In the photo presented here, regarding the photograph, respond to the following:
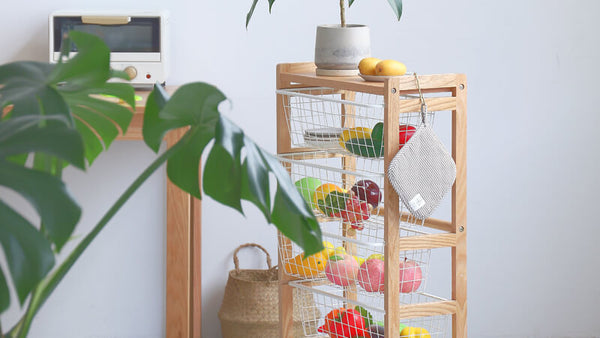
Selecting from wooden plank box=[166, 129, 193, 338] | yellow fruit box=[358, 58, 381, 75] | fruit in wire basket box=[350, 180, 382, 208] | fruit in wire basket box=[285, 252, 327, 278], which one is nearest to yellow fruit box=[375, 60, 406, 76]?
yellow fruit box=[358, 58, 381, 75]

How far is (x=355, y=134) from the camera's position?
1.93 meters

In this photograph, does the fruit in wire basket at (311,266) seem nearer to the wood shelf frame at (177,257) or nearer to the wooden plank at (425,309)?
the wooden plank at (425,309)

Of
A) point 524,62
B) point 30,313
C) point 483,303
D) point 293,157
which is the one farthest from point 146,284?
point 30,313

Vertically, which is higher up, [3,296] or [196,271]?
[3,296]

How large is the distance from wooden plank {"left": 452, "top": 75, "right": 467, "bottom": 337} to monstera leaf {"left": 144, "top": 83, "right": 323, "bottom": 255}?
1.01 m

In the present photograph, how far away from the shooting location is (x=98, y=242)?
2.80 m

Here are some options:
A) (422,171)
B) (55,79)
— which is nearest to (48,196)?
(55,79)

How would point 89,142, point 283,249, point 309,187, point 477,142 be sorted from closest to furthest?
point 89,142 → point 309,187 → point 283,249 → point 477,142

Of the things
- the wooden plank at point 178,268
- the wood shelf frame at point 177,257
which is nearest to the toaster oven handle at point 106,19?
the wood shelf frame at point 177,257

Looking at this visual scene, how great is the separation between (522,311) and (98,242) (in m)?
1.61

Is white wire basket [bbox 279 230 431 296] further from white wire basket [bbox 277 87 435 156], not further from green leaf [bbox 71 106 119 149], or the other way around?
green leaf [bbox 71 106 119 149]

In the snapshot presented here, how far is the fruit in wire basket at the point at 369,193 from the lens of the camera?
1949 mm

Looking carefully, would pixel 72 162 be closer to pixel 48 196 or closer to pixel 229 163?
pixel 48 196

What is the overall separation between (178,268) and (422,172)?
105 centimetres
